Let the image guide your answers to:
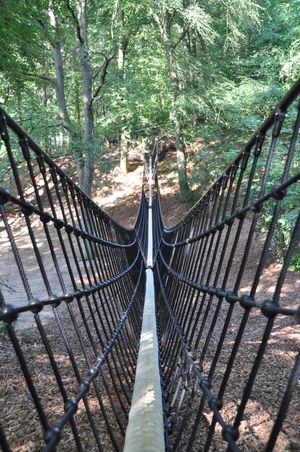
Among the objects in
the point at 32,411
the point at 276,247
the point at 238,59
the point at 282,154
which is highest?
the point at 238,59

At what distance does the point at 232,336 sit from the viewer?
11.0 feet

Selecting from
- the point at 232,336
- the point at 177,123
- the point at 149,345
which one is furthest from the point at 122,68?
the point at 149,345

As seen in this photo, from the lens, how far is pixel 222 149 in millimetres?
8344

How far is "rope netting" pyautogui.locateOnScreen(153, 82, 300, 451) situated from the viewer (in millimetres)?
732

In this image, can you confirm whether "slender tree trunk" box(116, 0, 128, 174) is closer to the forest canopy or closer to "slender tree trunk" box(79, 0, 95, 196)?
the forest canopy

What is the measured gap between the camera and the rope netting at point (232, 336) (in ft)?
2.40

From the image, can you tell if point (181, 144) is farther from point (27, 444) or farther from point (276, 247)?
point (27, 444)

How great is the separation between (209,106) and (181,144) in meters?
1.69

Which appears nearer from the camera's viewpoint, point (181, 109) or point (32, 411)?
point (32, 411)

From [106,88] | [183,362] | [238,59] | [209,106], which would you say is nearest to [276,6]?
[238,59]

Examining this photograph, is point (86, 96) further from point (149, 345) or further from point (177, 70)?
point (149, 345)

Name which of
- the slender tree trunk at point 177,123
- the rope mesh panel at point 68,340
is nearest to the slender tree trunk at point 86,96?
the slender tree trunk at point 177,123

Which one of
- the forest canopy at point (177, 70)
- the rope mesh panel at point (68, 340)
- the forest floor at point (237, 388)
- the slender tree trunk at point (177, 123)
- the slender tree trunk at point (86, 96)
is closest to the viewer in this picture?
the rope mesh panel at point (68, 340)

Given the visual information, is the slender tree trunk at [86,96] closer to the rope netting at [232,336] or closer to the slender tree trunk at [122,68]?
the slender tree trunk at [122,68]
